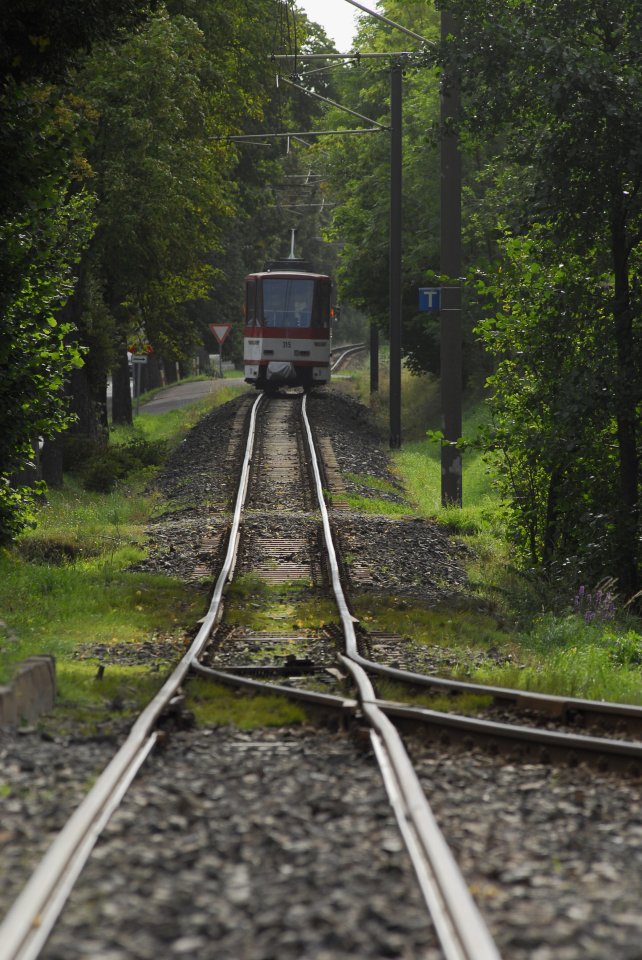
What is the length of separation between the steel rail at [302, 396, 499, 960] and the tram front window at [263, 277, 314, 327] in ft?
91.0

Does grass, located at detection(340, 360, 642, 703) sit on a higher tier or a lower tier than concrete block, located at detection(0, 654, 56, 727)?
lower

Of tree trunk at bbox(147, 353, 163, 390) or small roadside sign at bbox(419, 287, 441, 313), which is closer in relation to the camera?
small roadside sign at bbox(419, 287, 441, 313)

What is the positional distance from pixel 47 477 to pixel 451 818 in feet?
61.7

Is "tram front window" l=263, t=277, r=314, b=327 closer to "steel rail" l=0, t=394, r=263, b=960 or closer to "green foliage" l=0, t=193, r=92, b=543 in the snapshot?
"green foliage" l=0, t=193, r=92, b=543

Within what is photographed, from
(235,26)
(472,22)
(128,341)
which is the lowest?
(128,341)

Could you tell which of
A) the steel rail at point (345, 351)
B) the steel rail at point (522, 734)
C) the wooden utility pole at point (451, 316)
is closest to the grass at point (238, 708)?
the steel rail at point (522, 734)

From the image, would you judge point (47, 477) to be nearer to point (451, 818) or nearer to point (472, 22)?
point (472, 22)

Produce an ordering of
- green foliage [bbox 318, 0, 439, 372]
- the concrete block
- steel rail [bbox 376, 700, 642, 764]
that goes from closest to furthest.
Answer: steel rail [bbox 376, 700, 642, 764], the concrete block, green foliage [bbox 318, 0, 439, 372]

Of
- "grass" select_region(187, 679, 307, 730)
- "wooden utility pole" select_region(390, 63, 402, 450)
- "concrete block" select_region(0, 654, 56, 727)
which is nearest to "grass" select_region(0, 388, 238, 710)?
"concrete block" select_region(0, 654, 56, 727)

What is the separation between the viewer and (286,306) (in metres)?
34.8

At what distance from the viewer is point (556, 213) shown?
1356cm

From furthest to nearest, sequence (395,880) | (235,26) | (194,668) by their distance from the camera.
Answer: (235,26) → (194,668) → (395,880)

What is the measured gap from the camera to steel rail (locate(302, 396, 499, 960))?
3.72 m

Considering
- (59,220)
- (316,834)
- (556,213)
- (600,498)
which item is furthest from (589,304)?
(316,834)
